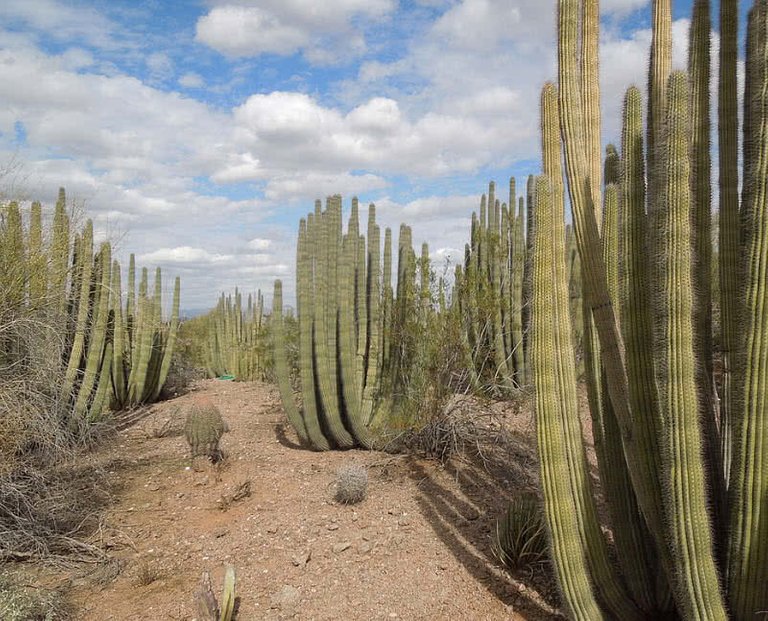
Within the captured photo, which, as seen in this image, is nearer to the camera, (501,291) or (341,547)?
(341,547)

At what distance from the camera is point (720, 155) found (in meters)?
3.64

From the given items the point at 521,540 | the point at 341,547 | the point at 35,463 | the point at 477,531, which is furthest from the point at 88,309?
the point at 521,540

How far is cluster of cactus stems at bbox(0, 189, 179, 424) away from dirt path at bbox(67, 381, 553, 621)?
82.6 inches

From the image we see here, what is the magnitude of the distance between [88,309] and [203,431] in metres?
3.84

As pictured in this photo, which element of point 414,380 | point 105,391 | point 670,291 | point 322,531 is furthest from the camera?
point 105,391

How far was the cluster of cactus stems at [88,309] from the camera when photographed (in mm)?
7238

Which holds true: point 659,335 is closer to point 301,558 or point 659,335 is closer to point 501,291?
point 301,558

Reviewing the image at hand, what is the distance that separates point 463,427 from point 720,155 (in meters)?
4.34

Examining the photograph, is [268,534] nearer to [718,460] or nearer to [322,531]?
[322,531]

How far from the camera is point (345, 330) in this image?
8023 mm

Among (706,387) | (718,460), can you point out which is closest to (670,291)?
(706,387)

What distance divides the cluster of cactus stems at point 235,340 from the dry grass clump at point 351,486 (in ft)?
41.4

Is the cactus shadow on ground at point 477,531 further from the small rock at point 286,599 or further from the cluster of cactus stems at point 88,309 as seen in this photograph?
the cluster of cactus stems at point 88,309

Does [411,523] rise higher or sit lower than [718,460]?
lower
